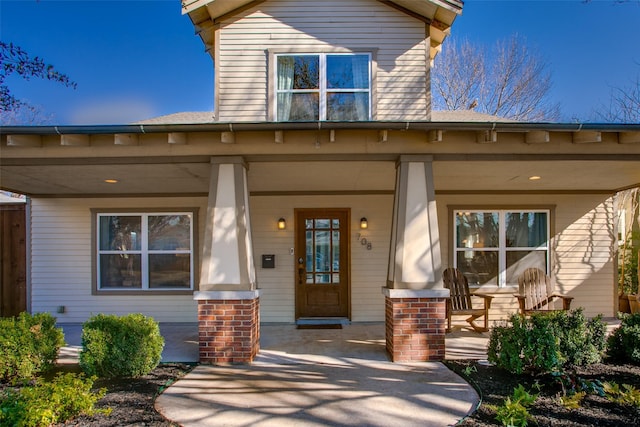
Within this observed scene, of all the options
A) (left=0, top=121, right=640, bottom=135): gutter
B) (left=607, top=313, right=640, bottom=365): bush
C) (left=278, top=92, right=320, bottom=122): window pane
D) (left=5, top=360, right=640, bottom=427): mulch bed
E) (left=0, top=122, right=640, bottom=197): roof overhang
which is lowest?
(left=5, top=360, right=640, bottom=427): mulch bed

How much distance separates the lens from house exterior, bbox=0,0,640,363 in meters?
5.26

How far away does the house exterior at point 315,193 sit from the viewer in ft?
17.3

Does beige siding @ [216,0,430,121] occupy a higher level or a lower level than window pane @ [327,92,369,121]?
higher

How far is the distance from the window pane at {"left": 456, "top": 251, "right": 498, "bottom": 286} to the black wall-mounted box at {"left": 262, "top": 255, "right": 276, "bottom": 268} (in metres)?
3.34

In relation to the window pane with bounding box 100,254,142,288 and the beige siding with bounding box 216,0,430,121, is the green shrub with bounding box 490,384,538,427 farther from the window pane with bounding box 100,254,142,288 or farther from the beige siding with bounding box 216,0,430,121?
the window pane with bounding box 100,254,142,288

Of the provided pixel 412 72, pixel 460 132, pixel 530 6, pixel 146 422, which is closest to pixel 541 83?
pixel 530 6

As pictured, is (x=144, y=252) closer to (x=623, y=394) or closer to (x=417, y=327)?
(x=417, y=327)

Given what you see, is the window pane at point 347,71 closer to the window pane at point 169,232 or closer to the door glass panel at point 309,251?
the door glass panel at point 309,251

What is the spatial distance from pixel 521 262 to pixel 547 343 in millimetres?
3847

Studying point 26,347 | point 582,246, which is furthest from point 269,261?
point 582,246

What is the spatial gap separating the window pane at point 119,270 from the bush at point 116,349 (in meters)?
3.44

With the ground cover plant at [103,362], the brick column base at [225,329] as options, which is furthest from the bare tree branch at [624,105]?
the ground cover plant at [103,362]

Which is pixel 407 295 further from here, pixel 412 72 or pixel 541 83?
pixel 541 83

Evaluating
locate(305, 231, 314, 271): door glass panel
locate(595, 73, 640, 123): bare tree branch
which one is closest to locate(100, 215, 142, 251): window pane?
locate(305, 231, 314, 271): door glass panel
